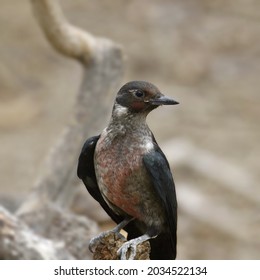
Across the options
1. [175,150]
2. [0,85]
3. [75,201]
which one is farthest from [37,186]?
[0,85]

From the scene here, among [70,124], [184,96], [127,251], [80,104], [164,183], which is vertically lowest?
[127,251]

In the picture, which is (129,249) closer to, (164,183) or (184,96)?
(164,183)

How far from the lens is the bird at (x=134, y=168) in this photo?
138 inches

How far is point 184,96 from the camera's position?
42.1 ft

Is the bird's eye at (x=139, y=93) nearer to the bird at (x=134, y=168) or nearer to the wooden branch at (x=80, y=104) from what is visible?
the bird at (x=134, y=168)

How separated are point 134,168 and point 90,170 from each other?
30cm

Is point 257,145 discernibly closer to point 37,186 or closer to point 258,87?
point 258,87

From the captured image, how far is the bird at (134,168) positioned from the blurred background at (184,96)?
4.23 metres

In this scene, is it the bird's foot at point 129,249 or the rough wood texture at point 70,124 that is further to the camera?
the rough wood texture at point 70,124

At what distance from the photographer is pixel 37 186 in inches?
260

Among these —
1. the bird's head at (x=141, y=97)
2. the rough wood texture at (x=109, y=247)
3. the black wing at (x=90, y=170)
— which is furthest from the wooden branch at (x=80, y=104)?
the bird's head at (x=141, y=97)

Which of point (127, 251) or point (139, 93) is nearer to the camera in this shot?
point (139, 93)

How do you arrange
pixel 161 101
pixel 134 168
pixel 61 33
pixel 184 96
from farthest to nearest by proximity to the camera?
pixel 184 96 → pixel 61 33 → pixel 134 168 → pixel 161 101

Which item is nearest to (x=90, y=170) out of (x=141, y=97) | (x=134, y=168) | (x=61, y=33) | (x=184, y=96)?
(x=134, y=168)
